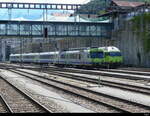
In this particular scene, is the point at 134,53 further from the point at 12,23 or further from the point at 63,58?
the point at 12,23

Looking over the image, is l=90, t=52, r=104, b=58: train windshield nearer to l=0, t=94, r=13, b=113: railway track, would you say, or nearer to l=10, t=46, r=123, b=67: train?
l=10, t=46, r=123, b=67: train

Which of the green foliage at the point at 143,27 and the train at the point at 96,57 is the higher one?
the green foliage at the point at 143,27

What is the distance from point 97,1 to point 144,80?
5436 centimetres

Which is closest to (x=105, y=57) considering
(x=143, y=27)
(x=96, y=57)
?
(x=96, y=57)

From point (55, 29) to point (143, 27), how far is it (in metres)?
22.7

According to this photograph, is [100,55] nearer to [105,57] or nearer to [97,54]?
[97,54]

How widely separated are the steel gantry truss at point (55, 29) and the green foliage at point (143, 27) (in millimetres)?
16834

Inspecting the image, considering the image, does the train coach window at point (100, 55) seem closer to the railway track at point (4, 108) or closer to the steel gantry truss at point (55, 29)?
the steel gantry truss at point (55, 29)

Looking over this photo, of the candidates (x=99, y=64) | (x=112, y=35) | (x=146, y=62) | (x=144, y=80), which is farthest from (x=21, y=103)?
(x=112, y=35)

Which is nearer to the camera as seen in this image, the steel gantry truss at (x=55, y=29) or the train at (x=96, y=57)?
the train at (x=96, y=57)

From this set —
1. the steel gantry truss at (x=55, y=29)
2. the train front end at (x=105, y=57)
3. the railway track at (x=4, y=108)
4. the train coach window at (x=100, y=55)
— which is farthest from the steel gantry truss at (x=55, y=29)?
the railway track at (x=4, y=108)

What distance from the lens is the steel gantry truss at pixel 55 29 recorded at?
2832 inches

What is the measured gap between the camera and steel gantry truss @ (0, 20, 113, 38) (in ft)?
236

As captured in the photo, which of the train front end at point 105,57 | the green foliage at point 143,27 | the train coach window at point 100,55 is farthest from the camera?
the green foliage at point 143,27
